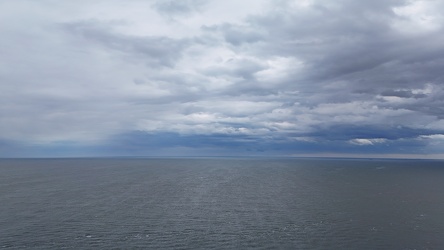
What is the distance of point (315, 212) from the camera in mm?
93062

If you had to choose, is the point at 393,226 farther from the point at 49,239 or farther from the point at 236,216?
the point at 49,239

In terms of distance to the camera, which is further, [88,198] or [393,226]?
[88,198]

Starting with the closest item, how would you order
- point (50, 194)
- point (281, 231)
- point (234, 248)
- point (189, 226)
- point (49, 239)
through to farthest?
point (234, 248) → point (49, 239) → point (281, 231) → point (189, 226) → point (50, 194)

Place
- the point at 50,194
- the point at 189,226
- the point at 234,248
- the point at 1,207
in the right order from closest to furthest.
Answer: the point at 234,248 → the point at 189,226 → the point at 1,207 → the point at 50,194

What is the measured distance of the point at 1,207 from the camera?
9812cm

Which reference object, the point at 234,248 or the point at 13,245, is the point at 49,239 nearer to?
A: the point at 13,245

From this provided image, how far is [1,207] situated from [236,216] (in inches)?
2554

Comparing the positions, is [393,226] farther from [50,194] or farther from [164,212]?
[50,194]

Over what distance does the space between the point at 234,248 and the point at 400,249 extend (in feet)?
92.6

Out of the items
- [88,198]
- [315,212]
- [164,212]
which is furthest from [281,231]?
[88,198]

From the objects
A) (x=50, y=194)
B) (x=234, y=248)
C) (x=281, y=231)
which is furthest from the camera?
(x=50, y=194)

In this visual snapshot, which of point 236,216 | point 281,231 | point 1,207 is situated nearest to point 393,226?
point 281,231

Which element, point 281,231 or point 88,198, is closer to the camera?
point 281,231

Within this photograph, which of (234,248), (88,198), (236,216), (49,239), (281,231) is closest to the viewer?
(234,248)
